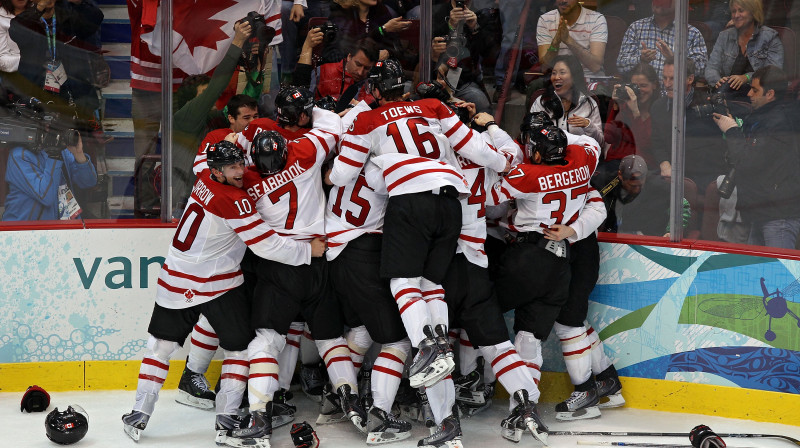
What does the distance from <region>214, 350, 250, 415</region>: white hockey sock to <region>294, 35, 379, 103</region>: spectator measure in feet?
5.08

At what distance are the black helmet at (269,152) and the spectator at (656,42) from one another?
5.94 feet

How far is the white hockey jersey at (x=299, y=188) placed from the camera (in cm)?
447

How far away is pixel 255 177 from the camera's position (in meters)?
4.43

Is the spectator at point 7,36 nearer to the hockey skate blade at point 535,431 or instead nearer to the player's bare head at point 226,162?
the player's bare head at point 226,162

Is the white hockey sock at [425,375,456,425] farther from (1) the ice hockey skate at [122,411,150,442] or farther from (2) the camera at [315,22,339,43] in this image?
(2) the camera at [315,22,339,43]

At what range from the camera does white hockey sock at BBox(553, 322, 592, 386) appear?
480cm

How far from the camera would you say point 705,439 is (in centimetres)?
412

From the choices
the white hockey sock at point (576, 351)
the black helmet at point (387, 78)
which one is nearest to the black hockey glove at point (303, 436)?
the white hockey sock at point (576, 351)

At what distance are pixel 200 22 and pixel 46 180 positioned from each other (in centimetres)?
113

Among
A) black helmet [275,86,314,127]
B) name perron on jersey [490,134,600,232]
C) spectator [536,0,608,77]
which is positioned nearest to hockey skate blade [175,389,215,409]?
black helmet [275,86,314,127]

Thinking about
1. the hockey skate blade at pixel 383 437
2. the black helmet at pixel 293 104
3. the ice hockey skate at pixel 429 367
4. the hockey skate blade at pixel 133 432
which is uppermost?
the black helmet at pixel 293 104

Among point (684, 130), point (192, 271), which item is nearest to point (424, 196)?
point (192, 271)

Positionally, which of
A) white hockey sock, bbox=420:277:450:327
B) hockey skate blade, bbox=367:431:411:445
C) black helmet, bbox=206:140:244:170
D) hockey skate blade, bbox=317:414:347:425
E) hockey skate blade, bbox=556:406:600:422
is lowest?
hockey skate blade, bbox=317:414:347:425

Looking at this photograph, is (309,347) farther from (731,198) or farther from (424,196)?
(731,198)
